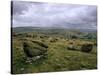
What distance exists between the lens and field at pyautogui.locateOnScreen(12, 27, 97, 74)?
238 centimetres

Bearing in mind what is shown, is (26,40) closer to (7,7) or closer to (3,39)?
(3,39)

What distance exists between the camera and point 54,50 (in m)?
2.51

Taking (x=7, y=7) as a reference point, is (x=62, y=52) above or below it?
below

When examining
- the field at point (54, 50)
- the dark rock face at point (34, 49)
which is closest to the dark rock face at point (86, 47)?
the field at point (54, 50)

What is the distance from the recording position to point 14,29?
237 centimetres

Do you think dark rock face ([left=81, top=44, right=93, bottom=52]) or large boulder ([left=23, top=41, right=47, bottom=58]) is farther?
dark rock face ([left=81, top=44, right=93, bottom=52])

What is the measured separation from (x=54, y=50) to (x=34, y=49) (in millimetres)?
271

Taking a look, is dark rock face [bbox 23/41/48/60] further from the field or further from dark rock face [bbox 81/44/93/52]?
dark rock face [bbox 81/44/93/52]

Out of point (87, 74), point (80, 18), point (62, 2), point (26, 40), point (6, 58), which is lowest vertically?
point (87, 74)

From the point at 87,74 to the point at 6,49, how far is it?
1.17 m

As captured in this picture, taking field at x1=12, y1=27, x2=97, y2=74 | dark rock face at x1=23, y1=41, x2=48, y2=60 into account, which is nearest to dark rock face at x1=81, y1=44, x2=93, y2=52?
field at x1=12, y1=27, x2=97, y2=74

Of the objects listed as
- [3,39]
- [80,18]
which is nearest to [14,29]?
[3,39]

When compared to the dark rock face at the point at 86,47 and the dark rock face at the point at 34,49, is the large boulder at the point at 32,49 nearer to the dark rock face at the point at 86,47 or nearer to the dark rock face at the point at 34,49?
the dark rock face at the point at 34,49

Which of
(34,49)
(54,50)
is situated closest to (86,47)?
(54,50)
